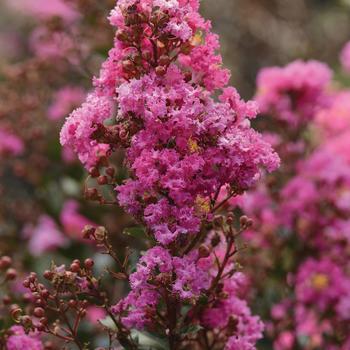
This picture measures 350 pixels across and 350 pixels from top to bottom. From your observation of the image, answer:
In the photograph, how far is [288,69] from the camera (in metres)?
2.57

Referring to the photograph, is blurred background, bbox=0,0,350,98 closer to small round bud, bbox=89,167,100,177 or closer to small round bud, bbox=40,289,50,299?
small round bud, bbox=89,167,100,177

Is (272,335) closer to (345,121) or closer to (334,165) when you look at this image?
(334,165)

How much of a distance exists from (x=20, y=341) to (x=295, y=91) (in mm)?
1453

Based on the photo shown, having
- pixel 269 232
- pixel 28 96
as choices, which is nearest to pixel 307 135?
pixel 269 232

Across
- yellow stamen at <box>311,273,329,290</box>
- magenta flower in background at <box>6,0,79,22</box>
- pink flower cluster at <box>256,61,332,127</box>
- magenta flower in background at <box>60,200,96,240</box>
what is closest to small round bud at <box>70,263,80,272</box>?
yellow stamen at <box>311,273,329,290</box>

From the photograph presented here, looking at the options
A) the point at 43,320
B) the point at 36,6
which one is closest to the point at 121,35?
the point at 43,320

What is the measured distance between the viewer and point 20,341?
1.52m

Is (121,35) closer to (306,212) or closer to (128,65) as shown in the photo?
(128,65)

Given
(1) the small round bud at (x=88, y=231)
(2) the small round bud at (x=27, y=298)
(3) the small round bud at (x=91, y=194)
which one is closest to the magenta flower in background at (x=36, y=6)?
(2) the small round bud at (x=27, y=298)

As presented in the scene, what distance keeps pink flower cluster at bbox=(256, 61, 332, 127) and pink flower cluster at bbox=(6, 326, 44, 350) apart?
1.34 meters

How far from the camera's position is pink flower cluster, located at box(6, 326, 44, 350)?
1517 millimetres

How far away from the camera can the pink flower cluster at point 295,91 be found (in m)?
2.52

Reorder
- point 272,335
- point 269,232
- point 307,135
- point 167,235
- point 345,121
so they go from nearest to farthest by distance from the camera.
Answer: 1. point 167,235
2. point 272,335
3. point 269,232
4. point 307,135
5. point 345,121

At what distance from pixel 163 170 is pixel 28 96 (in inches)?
64.9
